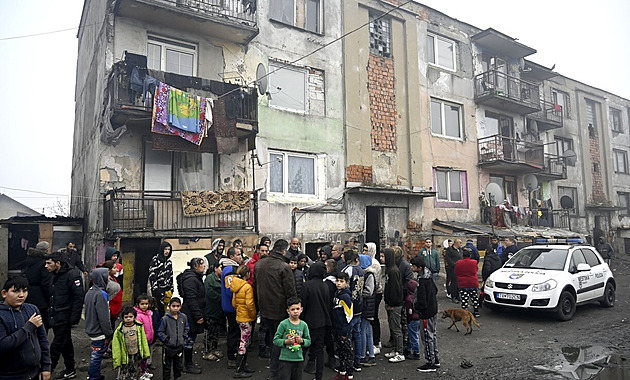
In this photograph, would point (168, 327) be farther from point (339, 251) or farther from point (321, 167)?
point (321, 167)

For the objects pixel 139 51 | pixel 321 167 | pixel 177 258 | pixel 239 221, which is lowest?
pixel 177 258

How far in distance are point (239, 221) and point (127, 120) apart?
4069 mm

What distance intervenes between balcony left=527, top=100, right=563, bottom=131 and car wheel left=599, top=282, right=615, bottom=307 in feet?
46.6

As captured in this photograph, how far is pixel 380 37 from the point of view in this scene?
16828mm

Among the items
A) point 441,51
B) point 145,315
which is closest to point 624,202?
point 441,51

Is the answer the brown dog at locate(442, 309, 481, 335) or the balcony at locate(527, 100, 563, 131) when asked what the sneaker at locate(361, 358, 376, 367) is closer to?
the brown dog at locate(442, 309, 481, 335)

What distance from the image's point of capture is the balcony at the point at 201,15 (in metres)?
10.9

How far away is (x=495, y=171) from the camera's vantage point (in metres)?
20.2

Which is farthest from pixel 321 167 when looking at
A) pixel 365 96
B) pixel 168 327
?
pixel 168 327

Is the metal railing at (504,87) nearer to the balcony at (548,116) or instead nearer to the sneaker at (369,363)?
the balcony at (548,116)

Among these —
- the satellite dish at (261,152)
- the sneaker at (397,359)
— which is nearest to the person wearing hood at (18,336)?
the sneaker at (397,359)

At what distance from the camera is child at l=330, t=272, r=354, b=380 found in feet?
18.5

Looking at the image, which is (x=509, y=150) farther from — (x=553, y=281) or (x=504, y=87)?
(x=553, y=281)

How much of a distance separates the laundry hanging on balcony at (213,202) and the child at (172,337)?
5.64m
